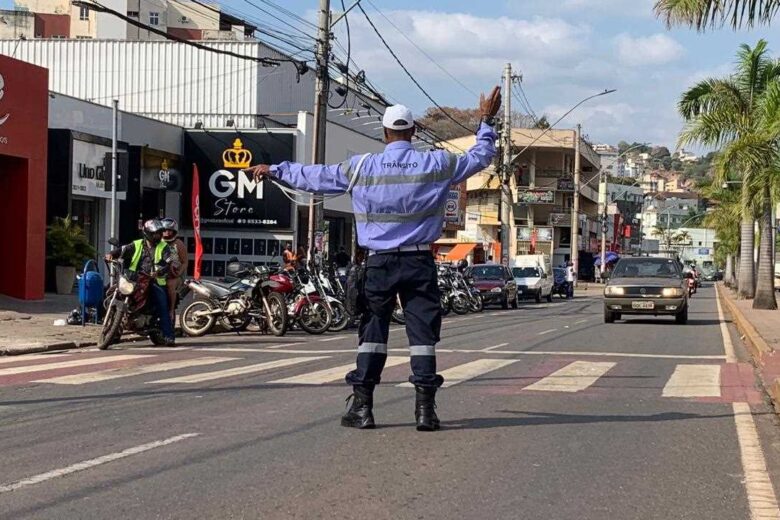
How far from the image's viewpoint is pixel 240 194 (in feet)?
105

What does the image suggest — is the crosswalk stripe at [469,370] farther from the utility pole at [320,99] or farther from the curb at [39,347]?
the utility pole at [320,99]

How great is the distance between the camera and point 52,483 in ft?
17.9

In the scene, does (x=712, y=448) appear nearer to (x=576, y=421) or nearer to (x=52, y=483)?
(x=576, y=421)

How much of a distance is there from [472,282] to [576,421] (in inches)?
926

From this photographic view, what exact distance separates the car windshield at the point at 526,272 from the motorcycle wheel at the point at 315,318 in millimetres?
21540

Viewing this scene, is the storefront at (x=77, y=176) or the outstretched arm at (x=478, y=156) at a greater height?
the storefront at (x=77, y=176)

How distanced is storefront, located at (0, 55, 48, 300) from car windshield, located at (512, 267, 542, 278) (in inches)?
826

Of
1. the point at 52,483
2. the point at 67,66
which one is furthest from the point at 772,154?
the point at 67,66

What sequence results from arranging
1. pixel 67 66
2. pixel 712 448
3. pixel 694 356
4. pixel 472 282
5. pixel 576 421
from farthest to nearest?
1. pixel 67 66
2. pixel 472 282
3. pixel 694 356
4. pixel 576 421
5. pixel 712 448

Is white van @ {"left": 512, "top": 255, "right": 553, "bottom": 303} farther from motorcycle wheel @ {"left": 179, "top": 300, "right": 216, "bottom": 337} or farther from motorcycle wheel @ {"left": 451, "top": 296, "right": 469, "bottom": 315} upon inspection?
motorcycle wheel @ {"left": 179, "top": 300, "right": 216, "bottom": 337}

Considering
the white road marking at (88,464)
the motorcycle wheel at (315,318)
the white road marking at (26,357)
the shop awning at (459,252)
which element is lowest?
the white road marking at (26,357)

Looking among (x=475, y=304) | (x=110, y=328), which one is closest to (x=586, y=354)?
(x=110, y=328)

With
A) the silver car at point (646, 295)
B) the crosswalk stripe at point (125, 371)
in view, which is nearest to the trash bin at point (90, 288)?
the crosswalk stripe at point (125, 371)

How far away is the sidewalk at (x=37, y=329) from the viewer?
13750mm
